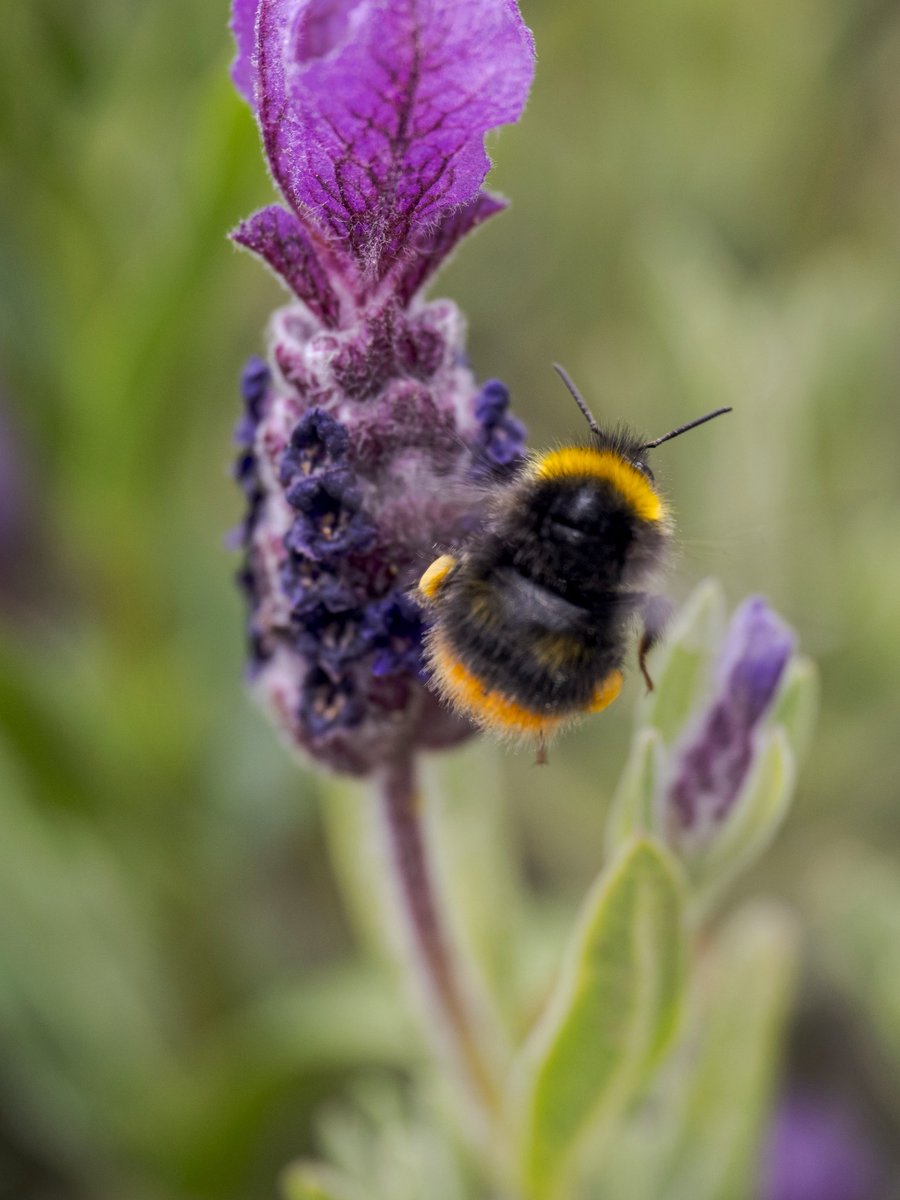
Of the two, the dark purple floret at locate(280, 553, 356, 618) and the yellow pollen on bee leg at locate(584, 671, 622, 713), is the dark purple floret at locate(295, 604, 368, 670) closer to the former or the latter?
the dark purple floret at locate(280, 553, 356, 618)

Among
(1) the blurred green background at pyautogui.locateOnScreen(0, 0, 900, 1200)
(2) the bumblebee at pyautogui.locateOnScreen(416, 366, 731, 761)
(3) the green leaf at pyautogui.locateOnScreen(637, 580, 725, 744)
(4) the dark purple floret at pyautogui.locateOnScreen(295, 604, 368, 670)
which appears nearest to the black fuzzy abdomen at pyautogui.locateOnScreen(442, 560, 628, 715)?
(2) the bumblebee at pyautogui.locateOnScreen(416, 366, 731, 761)

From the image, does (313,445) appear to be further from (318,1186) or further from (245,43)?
(318,1186)

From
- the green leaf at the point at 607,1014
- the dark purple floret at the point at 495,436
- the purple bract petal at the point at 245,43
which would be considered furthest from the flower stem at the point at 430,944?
the purple bract petal at the point at 245,43

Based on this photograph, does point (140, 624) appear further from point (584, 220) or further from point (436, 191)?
point (584, 220)

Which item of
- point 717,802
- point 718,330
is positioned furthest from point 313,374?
point 718,330

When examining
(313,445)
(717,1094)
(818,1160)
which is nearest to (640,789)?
(313,445)

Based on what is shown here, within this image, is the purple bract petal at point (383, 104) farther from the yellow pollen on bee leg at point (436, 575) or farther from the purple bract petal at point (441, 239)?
the yellow pollen on bee leg at point (436, 575)
